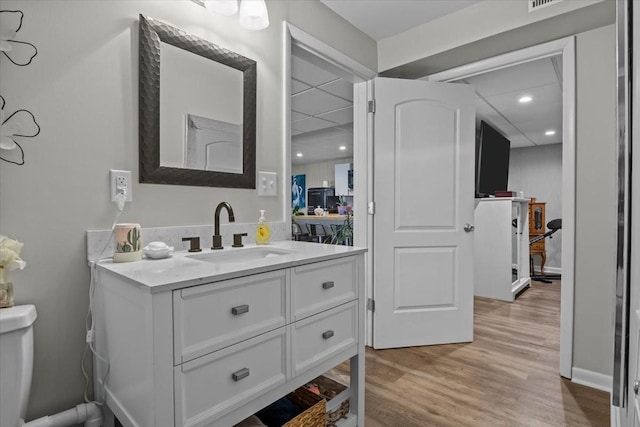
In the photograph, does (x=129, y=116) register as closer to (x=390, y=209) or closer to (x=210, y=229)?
(x=210, y=229)

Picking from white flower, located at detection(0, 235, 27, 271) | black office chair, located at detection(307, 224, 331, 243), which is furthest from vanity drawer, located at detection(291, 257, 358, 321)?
black office chair, located at detection(307, 224, 331, 243)

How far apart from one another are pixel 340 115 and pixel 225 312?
4.09 metres

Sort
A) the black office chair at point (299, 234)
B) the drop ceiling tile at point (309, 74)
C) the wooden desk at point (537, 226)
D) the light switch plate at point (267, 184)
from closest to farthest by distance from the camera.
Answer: the light switch plate at point (267, 184), the drop ceiling tile at point (309, 74), the wooden desk at point (537, 226), the black office chair at point (299, 234)

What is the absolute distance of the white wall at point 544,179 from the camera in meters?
5.76

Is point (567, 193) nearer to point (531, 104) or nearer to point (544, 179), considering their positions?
point (531, 104)

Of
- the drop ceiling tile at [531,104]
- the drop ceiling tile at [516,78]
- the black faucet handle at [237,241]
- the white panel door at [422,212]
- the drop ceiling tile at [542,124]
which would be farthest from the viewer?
the drop ceiling tile at [542,124]

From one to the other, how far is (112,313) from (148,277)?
0.93 feet

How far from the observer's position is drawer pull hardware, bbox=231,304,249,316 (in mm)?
1011

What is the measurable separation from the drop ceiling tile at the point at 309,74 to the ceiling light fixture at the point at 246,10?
122cm

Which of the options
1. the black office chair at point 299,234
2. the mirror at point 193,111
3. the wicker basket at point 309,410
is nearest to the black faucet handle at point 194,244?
the mirror at point 193,111

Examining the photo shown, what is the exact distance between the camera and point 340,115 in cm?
470

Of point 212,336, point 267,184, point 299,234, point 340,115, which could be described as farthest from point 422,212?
point 299,234

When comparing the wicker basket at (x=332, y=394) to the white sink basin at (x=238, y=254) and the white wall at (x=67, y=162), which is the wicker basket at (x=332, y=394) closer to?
the white sink basin at (x=238, y=254)

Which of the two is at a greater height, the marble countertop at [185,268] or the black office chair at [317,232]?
the marble countertop at [185,268]
